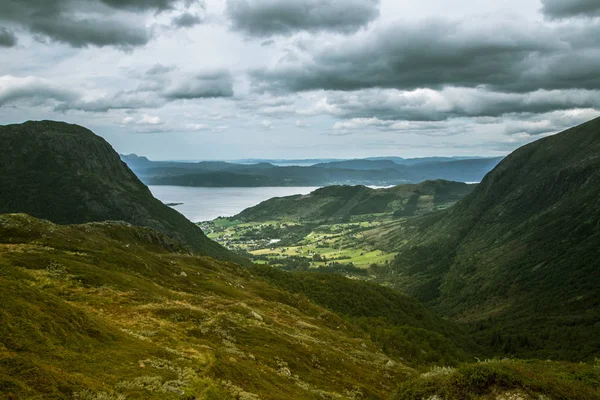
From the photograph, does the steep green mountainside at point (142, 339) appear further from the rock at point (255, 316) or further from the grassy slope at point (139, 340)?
the rock at point (255, 316)

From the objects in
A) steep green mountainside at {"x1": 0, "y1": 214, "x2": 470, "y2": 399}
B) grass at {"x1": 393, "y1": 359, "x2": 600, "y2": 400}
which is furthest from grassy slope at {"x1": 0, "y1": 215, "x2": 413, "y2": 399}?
grass at {"x1": 393, "y1": 359, "x2": 600, "y2": 400}

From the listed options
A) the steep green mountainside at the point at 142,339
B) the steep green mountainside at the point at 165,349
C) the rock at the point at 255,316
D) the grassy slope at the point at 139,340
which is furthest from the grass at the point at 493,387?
the rock at the point at 255,316

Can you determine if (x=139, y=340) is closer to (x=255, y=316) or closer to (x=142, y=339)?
(x=142, y=339)

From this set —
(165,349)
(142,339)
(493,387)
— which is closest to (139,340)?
(142,339)

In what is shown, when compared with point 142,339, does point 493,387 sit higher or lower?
higher

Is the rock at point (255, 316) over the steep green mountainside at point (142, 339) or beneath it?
beneath

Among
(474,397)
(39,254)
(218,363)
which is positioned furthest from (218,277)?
(474,397)

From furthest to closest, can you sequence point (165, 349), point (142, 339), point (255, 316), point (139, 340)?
1. point (255, 316)
2. point (142, 339)
3. point (139, 340)
4. point (165, 349)
